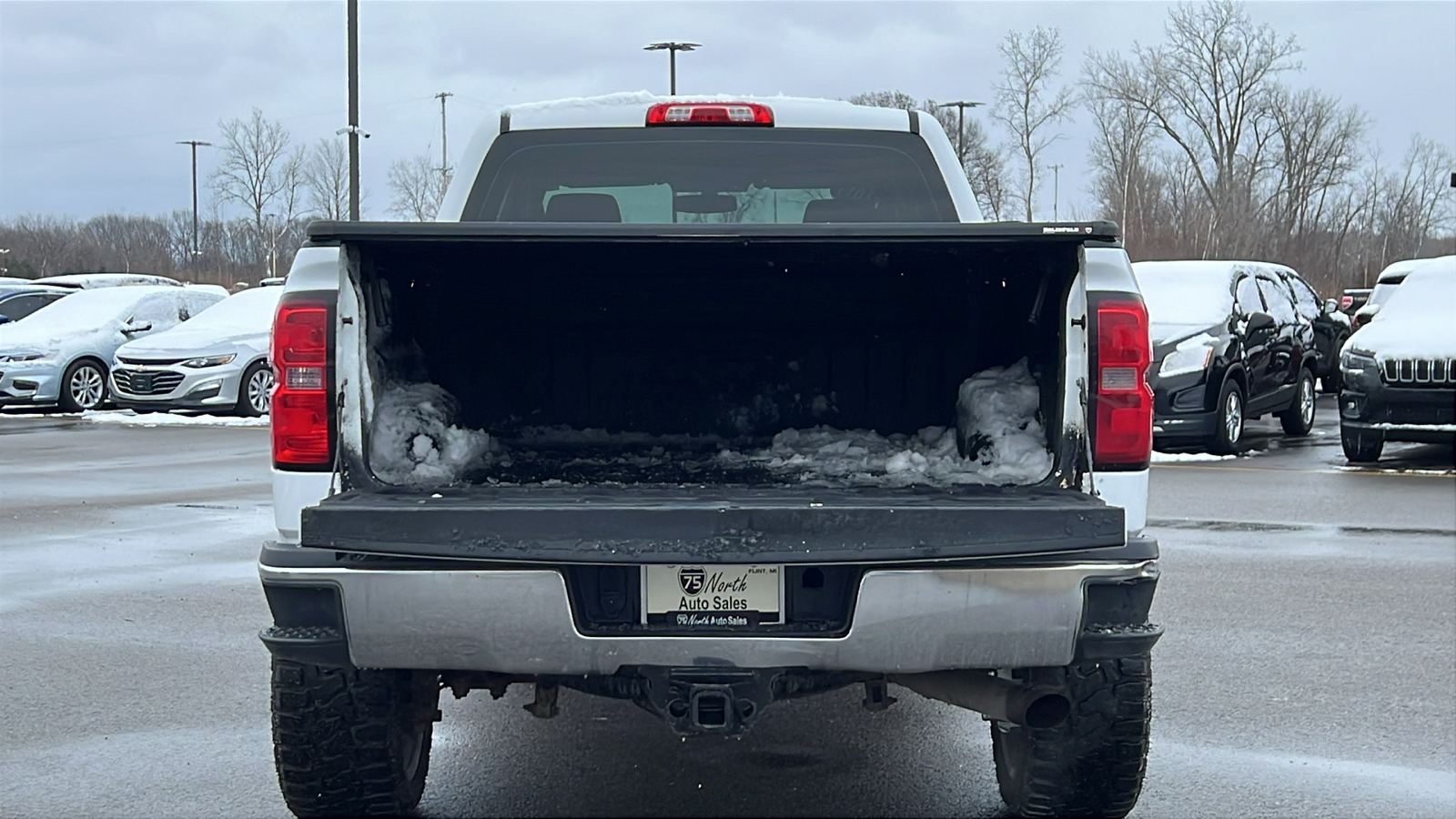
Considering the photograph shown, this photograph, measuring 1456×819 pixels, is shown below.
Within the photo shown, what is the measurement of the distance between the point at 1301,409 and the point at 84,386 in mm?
15417

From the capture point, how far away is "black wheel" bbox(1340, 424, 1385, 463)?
1240cm

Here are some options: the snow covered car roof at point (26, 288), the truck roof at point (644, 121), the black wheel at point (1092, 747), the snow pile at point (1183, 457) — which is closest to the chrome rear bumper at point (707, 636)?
the black wheel at point (1092, 747)

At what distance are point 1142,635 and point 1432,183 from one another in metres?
75.6

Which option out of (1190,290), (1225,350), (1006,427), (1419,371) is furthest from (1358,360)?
(1006,427)

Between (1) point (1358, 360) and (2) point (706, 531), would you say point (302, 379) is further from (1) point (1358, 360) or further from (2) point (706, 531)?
(1) point (1358, 360)

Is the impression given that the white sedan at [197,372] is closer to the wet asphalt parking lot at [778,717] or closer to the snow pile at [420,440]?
the wet asphalt parking lot at [778,717]

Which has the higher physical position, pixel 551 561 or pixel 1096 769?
pixel 551 561

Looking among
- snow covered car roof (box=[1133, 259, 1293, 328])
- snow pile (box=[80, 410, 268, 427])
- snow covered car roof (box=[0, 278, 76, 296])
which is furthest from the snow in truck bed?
snow covered car roof (box=[0, 278, 76, 296])

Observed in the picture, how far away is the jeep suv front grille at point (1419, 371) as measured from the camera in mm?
11766

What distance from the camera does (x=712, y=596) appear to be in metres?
3.22

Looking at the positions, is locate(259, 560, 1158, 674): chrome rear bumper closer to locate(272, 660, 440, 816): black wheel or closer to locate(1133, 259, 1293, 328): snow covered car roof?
locate(272, 660, 440, 816): black wheel

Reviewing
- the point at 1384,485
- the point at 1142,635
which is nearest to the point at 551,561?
the point at 1142,635

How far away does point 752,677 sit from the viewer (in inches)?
128

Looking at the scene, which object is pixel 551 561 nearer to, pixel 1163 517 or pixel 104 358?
pixel 1163 517
